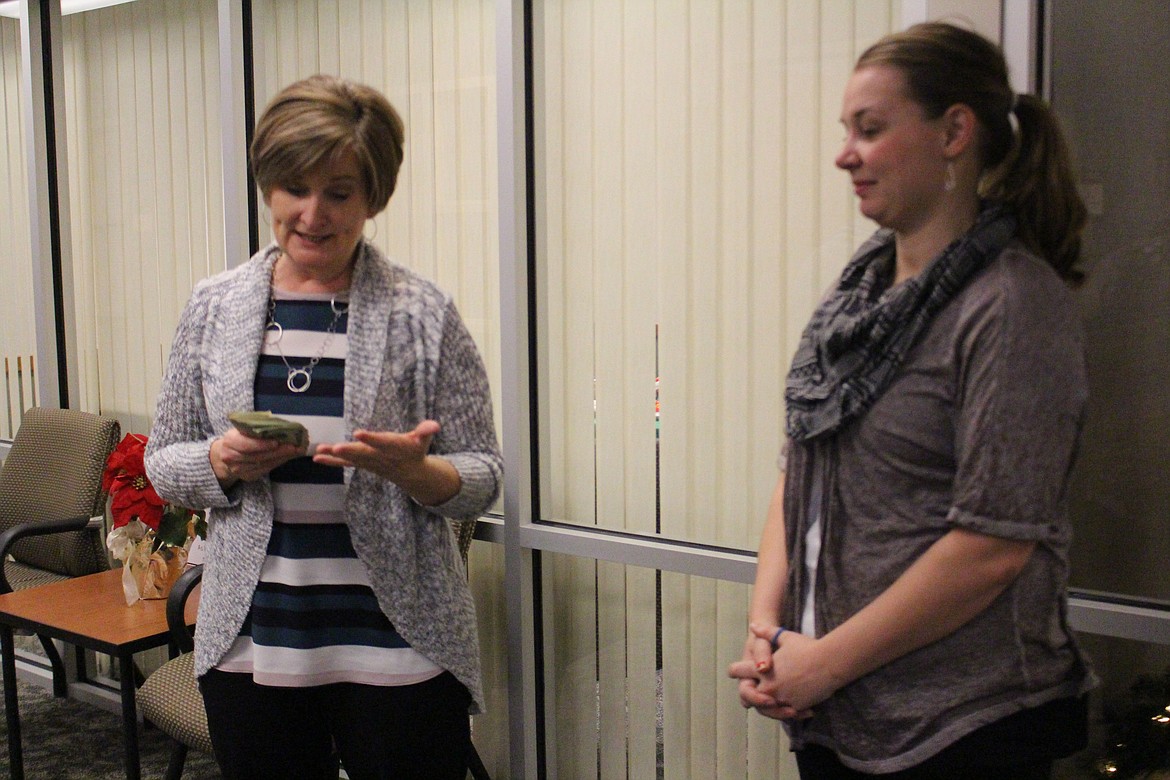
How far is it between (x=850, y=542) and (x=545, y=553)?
5.28ft

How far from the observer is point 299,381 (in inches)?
68.4

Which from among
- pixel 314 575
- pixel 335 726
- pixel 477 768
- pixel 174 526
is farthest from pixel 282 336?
pixel 477 768

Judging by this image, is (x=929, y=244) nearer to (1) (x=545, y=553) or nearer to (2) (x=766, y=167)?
(2) (x=766, y=167)

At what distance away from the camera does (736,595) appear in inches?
100

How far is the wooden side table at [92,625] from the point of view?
104 inches

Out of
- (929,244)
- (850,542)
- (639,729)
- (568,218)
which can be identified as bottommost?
(639,729)

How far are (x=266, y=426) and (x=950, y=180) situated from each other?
1.00 meters

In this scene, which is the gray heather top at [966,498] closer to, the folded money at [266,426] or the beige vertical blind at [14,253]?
the folded money at [266,426]

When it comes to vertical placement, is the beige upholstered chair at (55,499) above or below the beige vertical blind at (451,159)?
below

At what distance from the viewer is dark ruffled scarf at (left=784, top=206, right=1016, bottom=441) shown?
1290 mm

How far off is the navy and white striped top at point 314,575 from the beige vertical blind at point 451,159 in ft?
3.98

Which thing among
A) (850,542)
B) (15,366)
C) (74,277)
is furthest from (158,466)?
(15,366)

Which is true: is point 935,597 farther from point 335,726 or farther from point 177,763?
point 177,763

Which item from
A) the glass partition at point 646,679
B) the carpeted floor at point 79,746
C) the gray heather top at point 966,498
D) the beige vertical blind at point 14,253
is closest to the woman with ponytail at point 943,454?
the gray heather top at point 966,498
